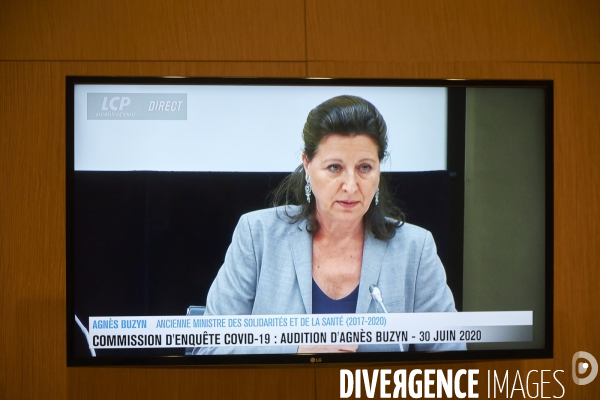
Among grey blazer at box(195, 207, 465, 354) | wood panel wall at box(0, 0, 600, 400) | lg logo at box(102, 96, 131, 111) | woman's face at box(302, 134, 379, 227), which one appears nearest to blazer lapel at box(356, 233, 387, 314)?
grey blazer at box(195, 207, 465, 354)

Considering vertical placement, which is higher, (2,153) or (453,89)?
(453,89)

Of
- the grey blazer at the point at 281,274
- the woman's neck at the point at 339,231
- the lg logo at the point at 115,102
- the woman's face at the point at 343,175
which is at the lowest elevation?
the grey blazer at the point at 281,274

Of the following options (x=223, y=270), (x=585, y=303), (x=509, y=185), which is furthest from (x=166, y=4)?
(x=585, y=303)

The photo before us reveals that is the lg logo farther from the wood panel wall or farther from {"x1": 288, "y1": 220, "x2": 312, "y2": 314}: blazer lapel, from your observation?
{"x1": 288, "y1": 220, "x2": 312, "y2": 314}: blazer lapel

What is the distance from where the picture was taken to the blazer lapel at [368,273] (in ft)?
7.33

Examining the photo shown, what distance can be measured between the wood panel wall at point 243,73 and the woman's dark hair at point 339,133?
0.20 meters

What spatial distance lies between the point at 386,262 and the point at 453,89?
75cm

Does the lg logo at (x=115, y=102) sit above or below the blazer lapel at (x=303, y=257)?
above

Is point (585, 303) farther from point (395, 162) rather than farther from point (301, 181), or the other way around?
point (301, 181)

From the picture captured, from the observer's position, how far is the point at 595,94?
2.43m

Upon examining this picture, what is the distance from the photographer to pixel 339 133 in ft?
7.30

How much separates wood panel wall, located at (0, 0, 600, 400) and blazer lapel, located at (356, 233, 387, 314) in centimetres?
38

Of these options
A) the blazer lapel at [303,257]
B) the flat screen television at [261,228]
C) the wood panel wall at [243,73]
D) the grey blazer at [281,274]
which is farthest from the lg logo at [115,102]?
the blazer lapel at [303,257]

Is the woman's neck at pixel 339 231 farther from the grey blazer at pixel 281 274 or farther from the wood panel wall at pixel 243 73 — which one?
the wood panel wall at pixel 243 73
